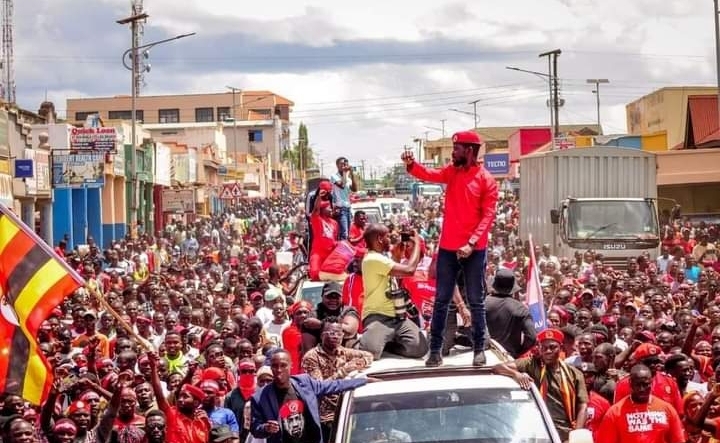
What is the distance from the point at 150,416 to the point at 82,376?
5.63 feet

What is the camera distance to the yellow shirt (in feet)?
29.7

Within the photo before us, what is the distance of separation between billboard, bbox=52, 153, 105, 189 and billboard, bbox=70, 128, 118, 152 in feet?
1.59

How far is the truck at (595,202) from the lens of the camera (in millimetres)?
24703

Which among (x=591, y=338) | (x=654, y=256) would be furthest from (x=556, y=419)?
(x=654, y=256)

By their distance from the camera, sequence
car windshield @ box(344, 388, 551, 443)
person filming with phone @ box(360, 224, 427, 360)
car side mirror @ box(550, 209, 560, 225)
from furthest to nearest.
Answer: car side mirror @ box(550, 209, 560, 225)
person filming with phone @ box(360, 224, 427, 360)
car windshield @ box(344, 388, 551, 443)

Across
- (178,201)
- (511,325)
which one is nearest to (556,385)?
(511,325)

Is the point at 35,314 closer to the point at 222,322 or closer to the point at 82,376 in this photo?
the point at 82,376

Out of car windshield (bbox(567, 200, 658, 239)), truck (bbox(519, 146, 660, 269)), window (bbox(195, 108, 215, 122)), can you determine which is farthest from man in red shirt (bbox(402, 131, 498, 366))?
window (bbox(195, 108, 215, 122))

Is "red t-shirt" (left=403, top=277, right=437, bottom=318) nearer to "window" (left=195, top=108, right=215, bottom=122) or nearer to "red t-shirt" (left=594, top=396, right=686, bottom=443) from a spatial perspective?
"red t-shirt" (left=594, top=396, right=686, bottom=443)

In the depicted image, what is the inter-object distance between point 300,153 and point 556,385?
128841mm

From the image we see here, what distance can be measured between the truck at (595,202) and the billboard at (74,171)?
44.7 ft

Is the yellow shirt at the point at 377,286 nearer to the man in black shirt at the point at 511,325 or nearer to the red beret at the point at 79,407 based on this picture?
the man in black shirt at the point at 511,325

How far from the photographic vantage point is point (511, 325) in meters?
9.38

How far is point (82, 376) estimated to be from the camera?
416 inches
